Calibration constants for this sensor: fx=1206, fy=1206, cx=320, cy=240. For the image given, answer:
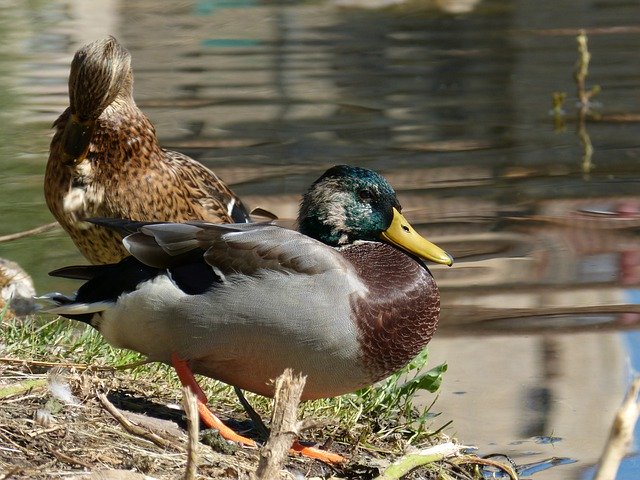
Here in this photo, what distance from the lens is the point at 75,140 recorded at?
5.19 metres

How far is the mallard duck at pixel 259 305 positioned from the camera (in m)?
3.86

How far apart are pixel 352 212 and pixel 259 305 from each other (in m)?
0.64

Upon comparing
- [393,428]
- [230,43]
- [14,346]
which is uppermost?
[14,346]

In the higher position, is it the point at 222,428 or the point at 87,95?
the point at 87,95

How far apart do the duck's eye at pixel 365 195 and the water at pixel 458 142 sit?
44.4 inches

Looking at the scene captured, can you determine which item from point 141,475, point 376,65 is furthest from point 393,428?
point 376,65

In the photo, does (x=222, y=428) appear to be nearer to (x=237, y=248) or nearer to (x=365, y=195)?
(x=237, y=248)

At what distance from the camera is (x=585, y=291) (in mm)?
6500

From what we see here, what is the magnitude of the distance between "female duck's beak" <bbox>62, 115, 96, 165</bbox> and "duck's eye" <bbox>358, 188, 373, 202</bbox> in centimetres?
147

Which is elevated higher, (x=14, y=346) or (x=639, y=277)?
(x=14, y=346)

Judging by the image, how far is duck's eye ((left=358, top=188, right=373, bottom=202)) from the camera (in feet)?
14.3

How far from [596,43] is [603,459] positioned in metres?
13.9

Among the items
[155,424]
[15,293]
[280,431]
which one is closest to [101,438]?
[155,424]

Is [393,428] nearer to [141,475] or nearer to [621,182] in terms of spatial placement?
[141,475]
